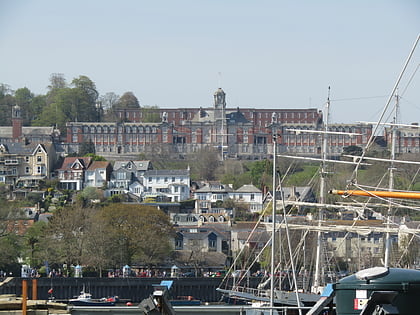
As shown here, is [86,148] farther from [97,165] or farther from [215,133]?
[97,165]

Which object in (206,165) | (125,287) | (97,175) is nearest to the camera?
(125,287)

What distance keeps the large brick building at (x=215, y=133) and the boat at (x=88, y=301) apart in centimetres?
8788

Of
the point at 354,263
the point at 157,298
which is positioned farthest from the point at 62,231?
the point at 157,298

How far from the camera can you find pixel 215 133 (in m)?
144

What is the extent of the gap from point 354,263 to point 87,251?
45.9 ft

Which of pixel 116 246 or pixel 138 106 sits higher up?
pixel 138 106

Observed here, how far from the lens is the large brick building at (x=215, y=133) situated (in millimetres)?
137750

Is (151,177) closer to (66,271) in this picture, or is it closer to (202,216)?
(202,216)

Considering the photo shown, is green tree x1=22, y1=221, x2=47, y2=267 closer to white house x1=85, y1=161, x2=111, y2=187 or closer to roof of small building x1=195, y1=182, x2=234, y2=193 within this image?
roof of small building x1=195, y1=182, x2=234, y2=193

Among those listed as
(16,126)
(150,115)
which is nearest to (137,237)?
(16,126)

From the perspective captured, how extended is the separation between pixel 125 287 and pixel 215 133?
9550 centimetres

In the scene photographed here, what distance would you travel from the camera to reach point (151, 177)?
344ft

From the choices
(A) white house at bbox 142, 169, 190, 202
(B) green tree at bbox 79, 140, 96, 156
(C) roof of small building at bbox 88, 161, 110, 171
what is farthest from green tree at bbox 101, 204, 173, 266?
(B) green tree at bbox 79, 140, 96, 156

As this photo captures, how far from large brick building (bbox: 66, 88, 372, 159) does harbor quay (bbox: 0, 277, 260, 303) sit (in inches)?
3317
